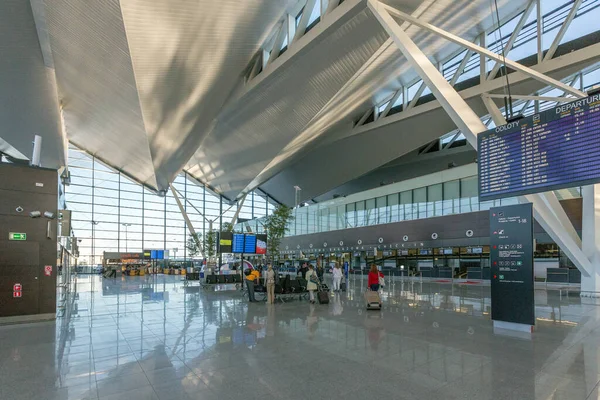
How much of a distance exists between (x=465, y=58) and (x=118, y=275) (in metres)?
35.0

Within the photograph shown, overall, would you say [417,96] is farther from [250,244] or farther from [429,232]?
[250,244]

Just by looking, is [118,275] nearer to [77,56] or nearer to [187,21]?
[77,56]

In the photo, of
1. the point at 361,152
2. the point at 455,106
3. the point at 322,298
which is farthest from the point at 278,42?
→ the point at 361,152

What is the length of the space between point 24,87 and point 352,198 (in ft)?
91.2

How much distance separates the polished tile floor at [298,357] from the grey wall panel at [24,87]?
12.1 metres

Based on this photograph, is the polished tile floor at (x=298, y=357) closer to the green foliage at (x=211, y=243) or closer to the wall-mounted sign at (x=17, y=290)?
the wall-mounted sign at (x=17, y=290)

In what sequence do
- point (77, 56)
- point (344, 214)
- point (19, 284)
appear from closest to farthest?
point (19, 284) → point (77, 56) → point (344, 214)

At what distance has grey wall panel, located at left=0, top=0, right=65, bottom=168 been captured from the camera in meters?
14.7

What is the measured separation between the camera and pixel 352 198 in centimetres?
3788

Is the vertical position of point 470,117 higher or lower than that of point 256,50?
lower

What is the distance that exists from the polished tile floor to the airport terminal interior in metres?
0.05

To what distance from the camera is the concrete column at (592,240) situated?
13594mm

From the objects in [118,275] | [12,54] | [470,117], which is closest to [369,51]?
[470,117]

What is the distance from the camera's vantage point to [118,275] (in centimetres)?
3612
